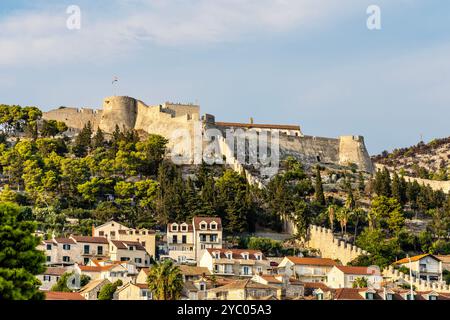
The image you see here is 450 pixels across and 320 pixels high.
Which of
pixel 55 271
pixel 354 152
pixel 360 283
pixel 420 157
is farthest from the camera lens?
pixel 420 157

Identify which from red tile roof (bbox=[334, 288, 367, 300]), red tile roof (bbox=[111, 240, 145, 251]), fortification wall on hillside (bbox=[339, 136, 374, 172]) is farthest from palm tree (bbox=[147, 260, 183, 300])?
fortification wall on hillside (bbox=[339, 136, 374, 172])

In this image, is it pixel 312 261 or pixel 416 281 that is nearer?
pixel 416 281

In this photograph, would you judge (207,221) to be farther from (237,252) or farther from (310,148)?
(310,148)

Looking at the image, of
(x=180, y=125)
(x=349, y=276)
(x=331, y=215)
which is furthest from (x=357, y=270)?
(x=180, y=125)

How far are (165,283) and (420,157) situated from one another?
98.8 metres

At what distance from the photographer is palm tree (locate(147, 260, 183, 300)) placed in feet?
172

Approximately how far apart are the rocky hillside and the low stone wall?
209ft

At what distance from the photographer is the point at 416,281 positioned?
222ft

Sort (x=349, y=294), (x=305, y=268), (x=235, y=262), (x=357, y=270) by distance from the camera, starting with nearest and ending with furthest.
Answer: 1. (x=349, y=294)
2. (x=357, y=270)
3. (x=235, y=262)
4. (x=305, y=268)

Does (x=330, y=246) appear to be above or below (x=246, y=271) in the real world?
above

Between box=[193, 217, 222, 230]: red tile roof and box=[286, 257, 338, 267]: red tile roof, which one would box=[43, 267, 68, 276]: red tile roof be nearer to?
box=[193, 217, 222, 230]: red tile roof

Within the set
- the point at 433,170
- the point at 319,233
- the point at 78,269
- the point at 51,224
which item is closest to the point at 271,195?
the point at 319,233

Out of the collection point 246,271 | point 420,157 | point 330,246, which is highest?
point 420,157
